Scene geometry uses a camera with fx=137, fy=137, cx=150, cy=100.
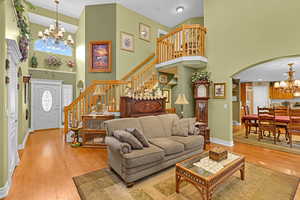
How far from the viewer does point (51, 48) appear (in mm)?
6641

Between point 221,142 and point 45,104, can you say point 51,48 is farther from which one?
point 221,142

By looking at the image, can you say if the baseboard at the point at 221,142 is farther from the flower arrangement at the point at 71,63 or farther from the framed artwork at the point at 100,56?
the flower arrangement at the point at 71,63

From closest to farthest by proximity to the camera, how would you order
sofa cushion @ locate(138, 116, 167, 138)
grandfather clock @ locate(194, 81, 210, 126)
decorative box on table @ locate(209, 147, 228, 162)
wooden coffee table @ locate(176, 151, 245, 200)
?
1. wooden coffee table @ locate(176, 151, 245, 200)
2. decorative box on table @ locate(209, 147, 228, 162)
3. sofa cushion @ locate(138, 116, 167, 138)
4. grandfather clock @ locate(194, 81, 210, 126)

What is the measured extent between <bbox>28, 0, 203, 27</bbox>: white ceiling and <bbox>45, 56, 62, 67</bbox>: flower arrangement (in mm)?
2070

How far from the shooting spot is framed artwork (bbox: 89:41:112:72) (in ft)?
18.3

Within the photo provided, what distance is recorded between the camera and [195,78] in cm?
463

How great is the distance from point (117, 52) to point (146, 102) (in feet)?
9.14

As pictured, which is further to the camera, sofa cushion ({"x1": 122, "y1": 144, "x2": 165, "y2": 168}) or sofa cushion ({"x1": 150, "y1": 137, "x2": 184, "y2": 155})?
sofa cushion ({"x1": 150, "y1": 137, "x2": 184, "y2": 155})

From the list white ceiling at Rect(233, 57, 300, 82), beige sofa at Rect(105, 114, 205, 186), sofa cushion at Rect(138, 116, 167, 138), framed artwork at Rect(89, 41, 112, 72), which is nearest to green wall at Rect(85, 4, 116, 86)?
framed artwork at Rect(89, 41, 112, 72)

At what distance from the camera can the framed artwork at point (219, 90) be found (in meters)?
4.32

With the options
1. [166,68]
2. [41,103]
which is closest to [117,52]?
[166,68]

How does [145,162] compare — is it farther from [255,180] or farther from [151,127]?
[255,180]

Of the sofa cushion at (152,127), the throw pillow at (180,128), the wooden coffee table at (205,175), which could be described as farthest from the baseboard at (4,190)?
the throw pillow at (180,128)

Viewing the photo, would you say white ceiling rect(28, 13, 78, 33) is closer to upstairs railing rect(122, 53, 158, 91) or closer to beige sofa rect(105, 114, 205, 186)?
upstairs railing rect(122, 53, 158, 91)
